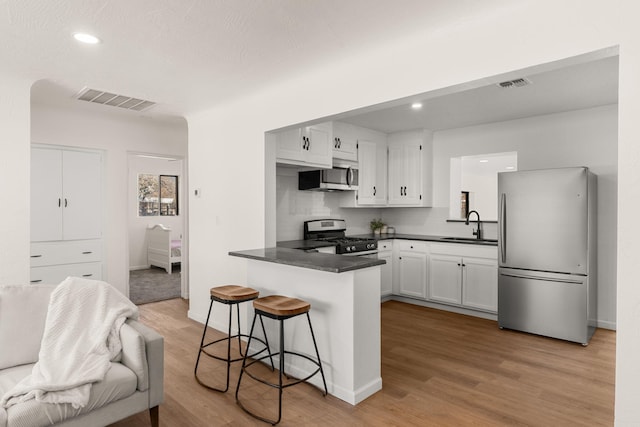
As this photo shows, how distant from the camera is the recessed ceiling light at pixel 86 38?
2.49 meters

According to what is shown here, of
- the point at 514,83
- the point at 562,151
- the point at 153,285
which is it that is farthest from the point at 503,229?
the point at 153,285

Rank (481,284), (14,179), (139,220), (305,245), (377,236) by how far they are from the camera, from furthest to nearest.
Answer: (139,220), (377,236), (481,284), (305,245), (14,179)

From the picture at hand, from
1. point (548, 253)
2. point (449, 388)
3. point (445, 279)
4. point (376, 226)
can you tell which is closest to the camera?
point (449, 388)

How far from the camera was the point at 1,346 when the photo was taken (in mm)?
2154

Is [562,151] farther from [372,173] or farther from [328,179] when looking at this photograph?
[328,179]

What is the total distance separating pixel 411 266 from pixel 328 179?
1661 mm

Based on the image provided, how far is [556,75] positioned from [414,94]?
1578 millimetres

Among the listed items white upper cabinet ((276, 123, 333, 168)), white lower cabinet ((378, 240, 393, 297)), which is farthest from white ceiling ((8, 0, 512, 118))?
white lower cabinet ((378, 240, 393, 297))

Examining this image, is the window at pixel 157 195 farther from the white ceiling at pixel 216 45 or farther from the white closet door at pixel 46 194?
the white ceiling at pixel 216 45

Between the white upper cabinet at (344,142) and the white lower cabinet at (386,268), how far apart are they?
1228 mm

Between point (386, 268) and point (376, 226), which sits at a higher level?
point (376, 226)

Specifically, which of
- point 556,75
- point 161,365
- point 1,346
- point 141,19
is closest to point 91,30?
point 141,19

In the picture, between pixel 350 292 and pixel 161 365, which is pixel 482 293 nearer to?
pixel 350 292

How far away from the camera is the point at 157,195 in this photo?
839 cm
